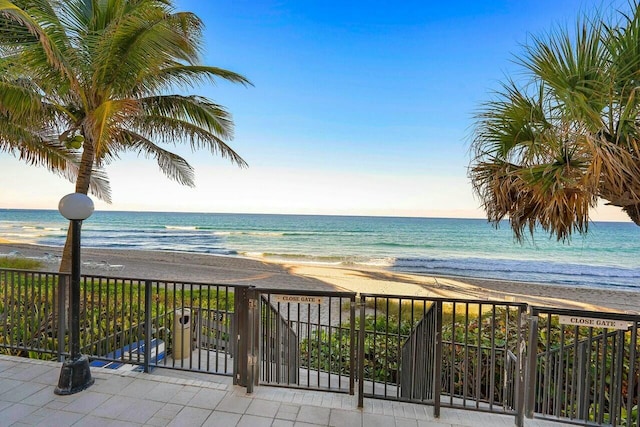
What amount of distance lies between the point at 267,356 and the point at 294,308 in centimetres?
630

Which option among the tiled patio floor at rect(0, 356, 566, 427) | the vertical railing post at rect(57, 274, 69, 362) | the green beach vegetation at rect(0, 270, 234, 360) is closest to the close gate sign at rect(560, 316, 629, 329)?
the tiled patio floor at rect(0, 356, 566, 427)

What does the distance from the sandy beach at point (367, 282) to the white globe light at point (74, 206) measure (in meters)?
7.51

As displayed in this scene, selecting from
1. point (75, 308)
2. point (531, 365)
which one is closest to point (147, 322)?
point (75, 308)

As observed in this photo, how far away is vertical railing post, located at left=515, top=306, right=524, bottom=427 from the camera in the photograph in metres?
2.38

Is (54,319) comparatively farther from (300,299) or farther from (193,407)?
(300,299)

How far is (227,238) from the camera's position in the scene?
31531mm

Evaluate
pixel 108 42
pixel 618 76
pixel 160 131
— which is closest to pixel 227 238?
pixel 160 131

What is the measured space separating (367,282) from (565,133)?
11.6 m

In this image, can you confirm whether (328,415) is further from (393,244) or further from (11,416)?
(393,244)

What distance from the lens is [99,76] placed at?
164 inches

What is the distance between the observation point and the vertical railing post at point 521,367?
238cm

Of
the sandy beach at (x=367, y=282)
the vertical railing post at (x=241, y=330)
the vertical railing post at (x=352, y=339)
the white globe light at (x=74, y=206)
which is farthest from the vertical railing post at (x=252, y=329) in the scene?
the sandy beach at (x=367, y=282)

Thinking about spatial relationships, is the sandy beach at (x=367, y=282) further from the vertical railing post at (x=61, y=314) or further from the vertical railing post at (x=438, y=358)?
the vertical railing post at (x=438, y=358)

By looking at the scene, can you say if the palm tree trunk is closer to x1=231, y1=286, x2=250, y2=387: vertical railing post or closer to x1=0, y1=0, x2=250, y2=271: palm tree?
x1=0, y1=0, x2=250, y2=271: palm tree
